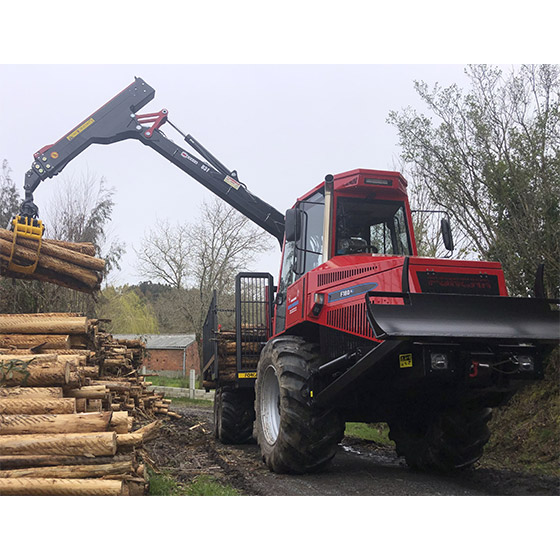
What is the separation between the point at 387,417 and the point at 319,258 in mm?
2279

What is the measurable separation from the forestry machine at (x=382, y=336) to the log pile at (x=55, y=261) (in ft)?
1.14

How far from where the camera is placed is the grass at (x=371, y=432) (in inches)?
474

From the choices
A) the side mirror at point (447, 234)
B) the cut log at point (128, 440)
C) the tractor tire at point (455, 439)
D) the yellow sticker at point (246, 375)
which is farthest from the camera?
the yellow sticker at point (246, 375)

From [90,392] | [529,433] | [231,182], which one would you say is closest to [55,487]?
[90,392]

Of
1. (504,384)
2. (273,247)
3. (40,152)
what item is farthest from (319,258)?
(273,247)

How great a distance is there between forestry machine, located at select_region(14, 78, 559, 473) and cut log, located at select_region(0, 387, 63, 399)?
8.18ft

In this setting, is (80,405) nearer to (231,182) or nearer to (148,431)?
(148,431)

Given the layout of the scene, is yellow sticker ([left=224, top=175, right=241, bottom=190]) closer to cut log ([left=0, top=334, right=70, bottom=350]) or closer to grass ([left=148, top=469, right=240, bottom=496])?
cut log ([left=0, top=334, right=70, bottom=350])

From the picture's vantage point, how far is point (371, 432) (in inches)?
537

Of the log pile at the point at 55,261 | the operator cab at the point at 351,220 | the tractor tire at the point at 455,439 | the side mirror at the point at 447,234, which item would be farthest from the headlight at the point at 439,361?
the log pile at the point at 55,261

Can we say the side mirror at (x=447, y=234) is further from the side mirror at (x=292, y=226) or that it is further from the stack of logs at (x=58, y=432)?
the stack of logs at (x=58, y=432)

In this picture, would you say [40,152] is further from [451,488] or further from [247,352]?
[451,488]

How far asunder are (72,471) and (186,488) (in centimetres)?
149

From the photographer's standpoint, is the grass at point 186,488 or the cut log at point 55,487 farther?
the grass at point 186,488
